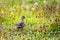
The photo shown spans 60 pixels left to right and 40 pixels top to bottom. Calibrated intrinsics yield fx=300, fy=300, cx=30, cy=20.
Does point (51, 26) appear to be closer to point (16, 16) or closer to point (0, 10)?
point (16, 16)

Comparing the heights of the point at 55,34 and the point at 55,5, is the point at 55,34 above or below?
below

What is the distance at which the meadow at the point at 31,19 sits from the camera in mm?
10008

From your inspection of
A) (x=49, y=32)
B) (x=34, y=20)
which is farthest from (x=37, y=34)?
(x=34, y=20)

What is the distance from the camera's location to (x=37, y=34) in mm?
10031

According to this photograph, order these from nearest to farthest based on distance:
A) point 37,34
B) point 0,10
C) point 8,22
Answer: point 37,34
point 8,22
point 0,10

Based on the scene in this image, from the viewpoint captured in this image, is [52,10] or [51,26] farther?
[52,10]

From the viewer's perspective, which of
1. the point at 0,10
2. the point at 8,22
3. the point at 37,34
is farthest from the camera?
the point at 0,10

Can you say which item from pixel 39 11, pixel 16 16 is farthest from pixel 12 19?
pixel 39 11

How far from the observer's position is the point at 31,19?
11523 millimetres

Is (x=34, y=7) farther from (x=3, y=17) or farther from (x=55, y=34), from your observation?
(x=55, y=34)

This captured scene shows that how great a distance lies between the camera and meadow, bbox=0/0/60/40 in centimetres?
1001

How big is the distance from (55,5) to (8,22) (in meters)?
2.20

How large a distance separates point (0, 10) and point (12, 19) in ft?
2.75

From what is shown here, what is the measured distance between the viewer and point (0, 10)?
1205cm
